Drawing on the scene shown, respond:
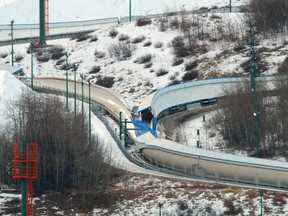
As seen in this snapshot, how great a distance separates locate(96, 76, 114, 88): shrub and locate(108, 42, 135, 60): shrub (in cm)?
705

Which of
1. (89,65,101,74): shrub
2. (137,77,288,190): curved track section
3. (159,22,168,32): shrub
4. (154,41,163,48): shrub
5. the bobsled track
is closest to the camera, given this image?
(137,77,288,190): curved track section

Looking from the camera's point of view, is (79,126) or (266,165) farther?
(79,126)

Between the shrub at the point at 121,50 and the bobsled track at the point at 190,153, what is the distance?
13.9 m

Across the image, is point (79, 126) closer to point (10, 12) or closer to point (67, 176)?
point (67, 176)

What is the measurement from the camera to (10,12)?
16225 cm

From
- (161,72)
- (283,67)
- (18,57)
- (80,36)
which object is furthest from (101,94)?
(80,36)

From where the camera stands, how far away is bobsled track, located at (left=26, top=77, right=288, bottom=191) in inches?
2237

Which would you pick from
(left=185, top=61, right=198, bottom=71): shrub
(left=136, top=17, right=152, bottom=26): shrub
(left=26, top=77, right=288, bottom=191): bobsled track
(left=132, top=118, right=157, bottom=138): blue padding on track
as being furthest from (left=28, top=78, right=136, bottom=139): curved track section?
(left=136, top=17, right=152, bottom=26): shrub

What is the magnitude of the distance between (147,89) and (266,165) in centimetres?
3188

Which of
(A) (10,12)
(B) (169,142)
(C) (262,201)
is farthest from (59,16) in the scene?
(C) (262,201)

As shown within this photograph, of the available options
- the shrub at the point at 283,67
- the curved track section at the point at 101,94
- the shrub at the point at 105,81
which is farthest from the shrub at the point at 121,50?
the shrub at the point at 283,67

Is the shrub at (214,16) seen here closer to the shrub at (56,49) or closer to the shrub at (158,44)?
the shrub at (158,44)

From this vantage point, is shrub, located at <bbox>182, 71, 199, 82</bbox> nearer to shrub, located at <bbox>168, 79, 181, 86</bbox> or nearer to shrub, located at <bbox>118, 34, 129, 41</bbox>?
shrub, located at <bbox>168, 79, 181, 86</bbox>

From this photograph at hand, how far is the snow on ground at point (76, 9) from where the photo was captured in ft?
507
